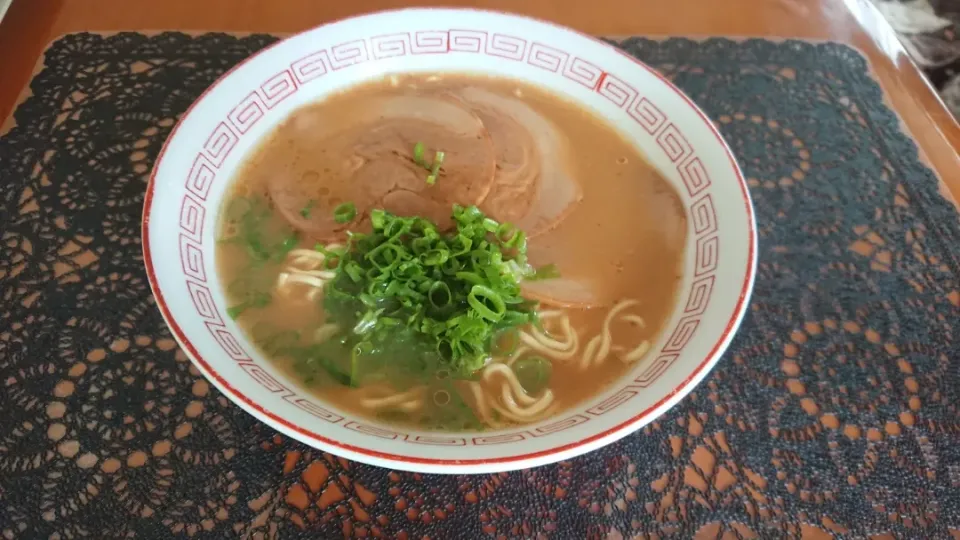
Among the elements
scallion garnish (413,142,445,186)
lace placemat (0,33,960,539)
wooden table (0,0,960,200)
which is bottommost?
lace placemat (0,33,960,539)

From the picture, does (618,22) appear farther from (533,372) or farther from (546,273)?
(533,372)

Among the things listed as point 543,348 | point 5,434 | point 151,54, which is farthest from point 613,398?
point 151,54

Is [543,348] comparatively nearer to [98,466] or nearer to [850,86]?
[98,466]

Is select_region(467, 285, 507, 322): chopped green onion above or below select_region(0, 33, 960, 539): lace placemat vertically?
above

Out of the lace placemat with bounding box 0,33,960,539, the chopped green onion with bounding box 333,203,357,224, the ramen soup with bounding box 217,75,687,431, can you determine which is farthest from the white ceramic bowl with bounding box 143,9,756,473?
the chopped green onion with bounding box 333,203,357,224

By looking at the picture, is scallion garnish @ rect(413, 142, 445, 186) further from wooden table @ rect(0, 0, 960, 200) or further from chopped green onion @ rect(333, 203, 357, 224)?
wooden table @ rect(0, 0, 960, 200)

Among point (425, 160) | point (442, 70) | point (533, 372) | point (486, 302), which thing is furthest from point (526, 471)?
point (442, 70)
